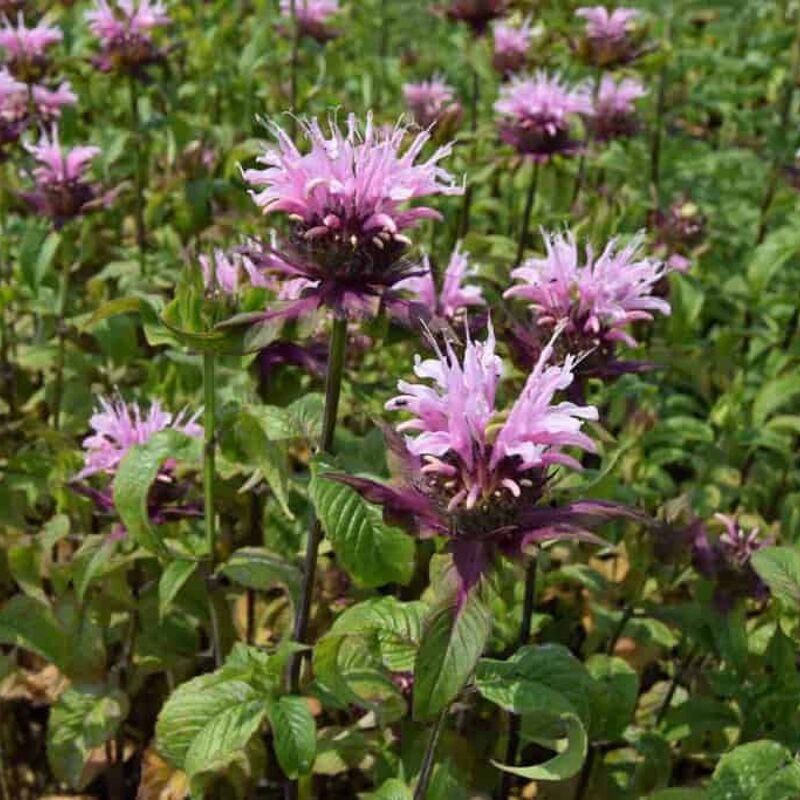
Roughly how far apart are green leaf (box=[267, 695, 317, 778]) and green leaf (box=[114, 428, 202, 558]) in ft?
0.82

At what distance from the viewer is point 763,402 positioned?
6.88 feet

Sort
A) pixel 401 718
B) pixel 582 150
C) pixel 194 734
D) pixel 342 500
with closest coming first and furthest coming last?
pixel 342 500 < pixel 194 734 < pixel 401 718 < pixel 582 150

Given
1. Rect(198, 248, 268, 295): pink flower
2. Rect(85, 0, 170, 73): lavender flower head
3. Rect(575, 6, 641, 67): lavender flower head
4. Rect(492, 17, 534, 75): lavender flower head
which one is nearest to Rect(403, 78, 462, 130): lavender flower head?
Rect(492, 17, 534, 75): lavender flower head

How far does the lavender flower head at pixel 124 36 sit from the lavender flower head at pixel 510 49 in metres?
0.90

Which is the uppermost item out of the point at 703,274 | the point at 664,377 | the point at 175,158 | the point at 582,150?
the point at 582,150

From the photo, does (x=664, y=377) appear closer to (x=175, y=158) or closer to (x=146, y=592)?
(x=175, y=158)

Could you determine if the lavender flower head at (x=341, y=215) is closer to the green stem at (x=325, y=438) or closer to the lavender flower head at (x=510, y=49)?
the green stem at (x=325, y=438)

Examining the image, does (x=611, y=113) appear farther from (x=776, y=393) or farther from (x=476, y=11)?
(x=776, y=393)

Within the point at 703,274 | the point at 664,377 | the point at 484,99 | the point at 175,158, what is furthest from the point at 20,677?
the point at 484,99

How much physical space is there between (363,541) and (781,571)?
54cm

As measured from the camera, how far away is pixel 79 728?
1.66 meters

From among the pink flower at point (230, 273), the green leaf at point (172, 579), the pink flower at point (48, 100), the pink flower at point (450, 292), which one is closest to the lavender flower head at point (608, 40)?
the pink flower at point (450, 292)

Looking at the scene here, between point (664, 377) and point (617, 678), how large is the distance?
4.09 feet

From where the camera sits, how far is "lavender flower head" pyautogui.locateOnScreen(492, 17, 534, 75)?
9.98 ft
